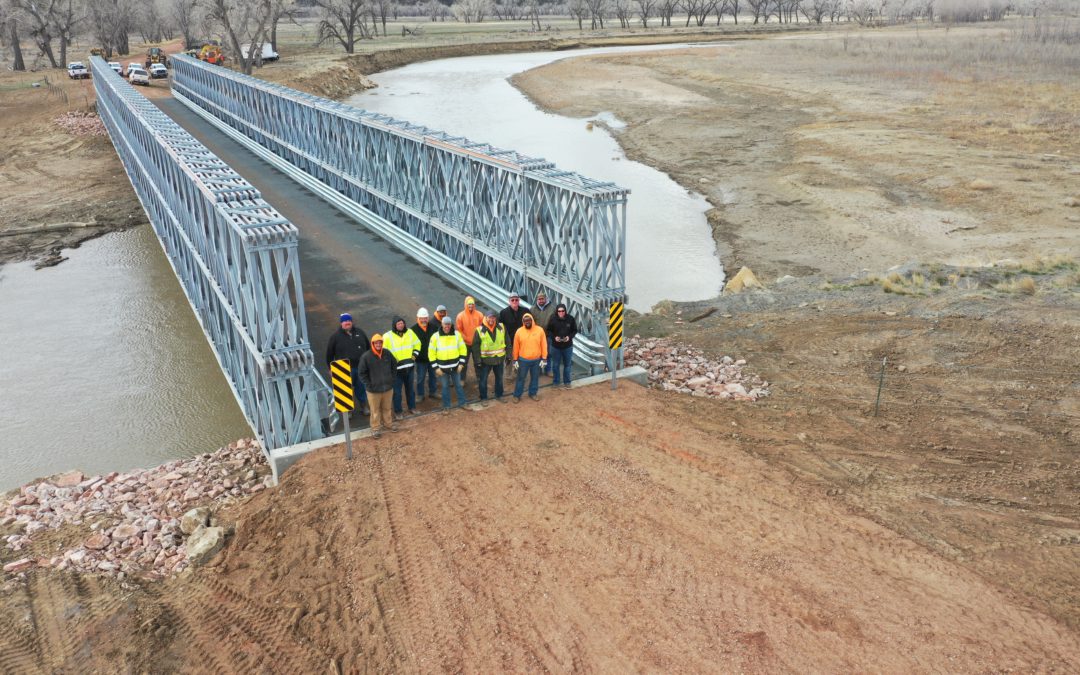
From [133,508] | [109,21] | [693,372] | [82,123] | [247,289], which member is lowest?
[133,508]

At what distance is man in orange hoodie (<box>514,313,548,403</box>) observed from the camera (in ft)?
Result: 41.7

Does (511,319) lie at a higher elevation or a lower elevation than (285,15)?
lower

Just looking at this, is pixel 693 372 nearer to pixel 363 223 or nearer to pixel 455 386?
pixel 455 386

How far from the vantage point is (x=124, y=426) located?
16.2m

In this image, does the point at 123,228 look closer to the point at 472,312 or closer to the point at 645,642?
the point at 472,312

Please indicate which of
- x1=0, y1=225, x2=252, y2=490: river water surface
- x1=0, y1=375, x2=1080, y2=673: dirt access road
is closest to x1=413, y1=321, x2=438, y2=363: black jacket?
x1=0, y1=375, x2=1080, y2=673: dirt access road

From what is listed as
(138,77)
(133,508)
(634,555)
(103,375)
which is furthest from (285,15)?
(634,555)

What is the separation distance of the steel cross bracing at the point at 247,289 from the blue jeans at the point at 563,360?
351cm

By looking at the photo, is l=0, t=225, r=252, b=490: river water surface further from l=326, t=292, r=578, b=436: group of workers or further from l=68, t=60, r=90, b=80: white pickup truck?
l=68, t=60, r=90, b=80: white pickup truck

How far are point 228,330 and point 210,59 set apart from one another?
56367mm

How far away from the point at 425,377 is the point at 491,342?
51.9 inches

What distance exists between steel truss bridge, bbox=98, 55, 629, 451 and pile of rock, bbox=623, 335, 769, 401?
1.20 metres

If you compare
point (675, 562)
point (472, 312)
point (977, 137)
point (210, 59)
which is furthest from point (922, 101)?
point (210, 59)

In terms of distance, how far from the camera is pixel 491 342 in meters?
12.7
